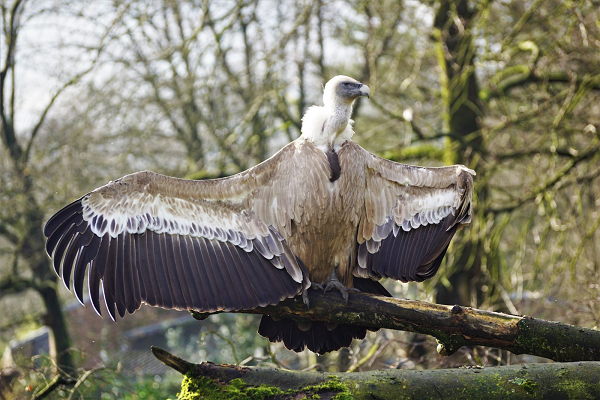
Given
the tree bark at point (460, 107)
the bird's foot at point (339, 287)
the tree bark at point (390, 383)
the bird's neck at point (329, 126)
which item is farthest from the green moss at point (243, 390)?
the tree bark at point (460, 107)

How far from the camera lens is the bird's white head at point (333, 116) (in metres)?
5.16

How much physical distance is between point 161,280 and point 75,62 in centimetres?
605

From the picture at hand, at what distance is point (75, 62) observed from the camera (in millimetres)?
9562

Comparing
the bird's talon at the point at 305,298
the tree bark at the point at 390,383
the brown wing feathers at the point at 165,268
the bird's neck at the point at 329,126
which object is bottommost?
the tree bark at the point at 390,383

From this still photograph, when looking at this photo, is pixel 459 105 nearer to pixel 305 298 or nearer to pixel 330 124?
pixel 330 124

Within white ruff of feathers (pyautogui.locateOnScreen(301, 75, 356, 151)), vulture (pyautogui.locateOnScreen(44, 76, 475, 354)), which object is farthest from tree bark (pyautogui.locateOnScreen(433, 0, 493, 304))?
white ruff of feathers (pyautogui.locateOnScreen(301, 75, 356, 151))

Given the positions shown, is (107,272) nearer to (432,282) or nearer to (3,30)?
(432,282)

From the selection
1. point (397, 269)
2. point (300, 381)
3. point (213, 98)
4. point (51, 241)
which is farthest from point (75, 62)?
point (300, 381)

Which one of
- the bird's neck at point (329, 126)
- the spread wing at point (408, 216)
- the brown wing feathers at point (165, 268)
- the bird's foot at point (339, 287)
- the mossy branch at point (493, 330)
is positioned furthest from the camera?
the spread wing at point (408, 216)

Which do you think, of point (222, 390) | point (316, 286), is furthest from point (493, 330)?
point (222, 390)

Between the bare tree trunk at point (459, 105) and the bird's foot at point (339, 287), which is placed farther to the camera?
the bare tree trunk at point (459, 105)

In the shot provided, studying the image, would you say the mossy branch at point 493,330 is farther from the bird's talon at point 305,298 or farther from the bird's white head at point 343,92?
the bird's white head at point 343,92

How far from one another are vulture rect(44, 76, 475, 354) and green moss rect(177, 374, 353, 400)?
0.80 meters

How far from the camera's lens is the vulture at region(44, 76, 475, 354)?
461cm
